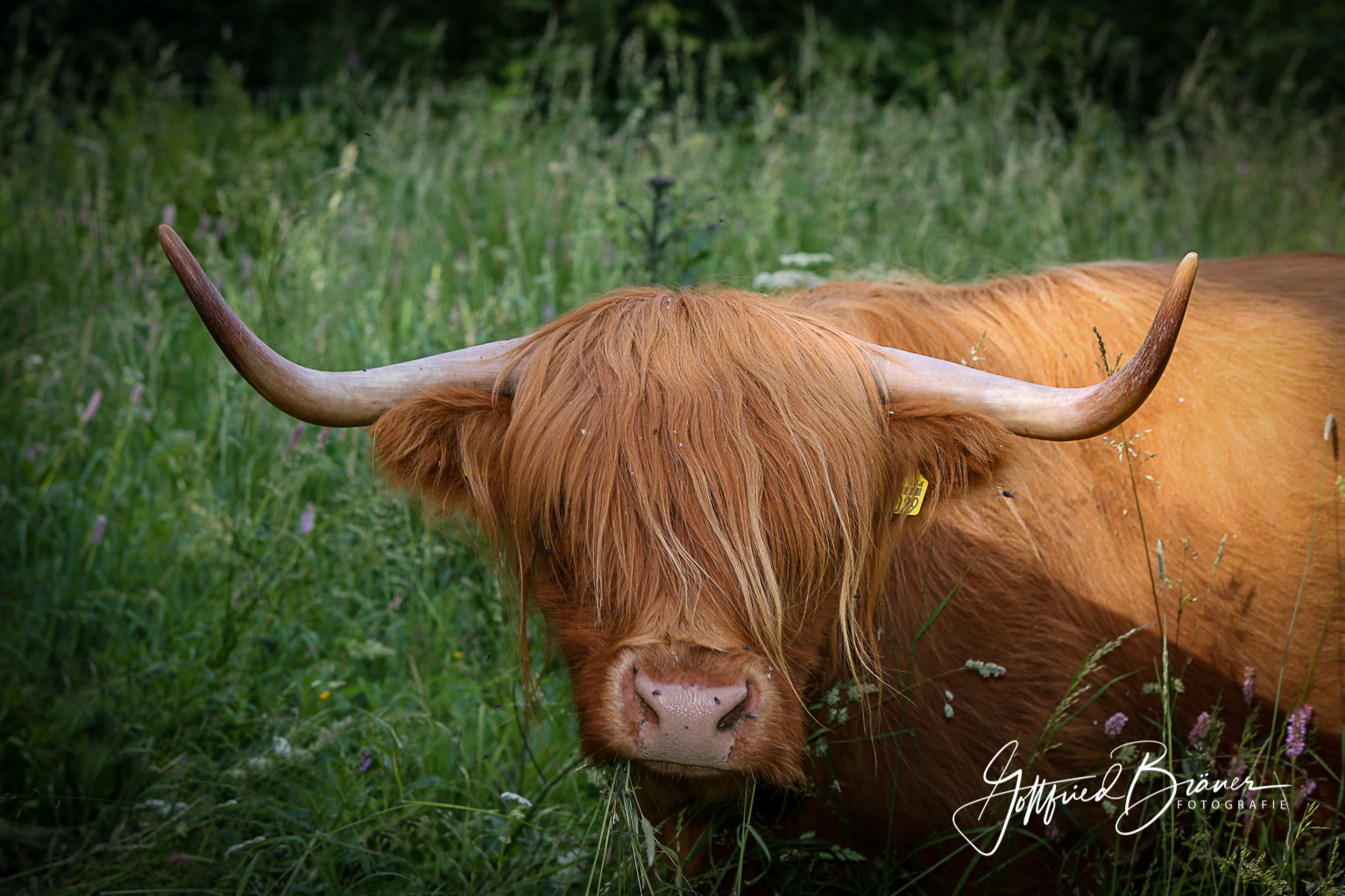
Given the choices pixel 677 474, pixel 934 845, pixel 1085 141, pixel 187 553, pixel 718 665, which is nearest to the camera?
pixel 718 665

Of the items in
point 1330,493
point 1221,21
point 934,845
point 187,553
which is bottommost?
point 934,845

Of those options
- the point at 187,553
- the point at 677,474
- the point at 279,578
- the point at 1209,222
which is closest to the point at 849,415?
the point at 677,474

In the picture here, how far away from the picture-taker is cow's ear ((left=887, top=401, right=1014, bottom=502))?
1781mm

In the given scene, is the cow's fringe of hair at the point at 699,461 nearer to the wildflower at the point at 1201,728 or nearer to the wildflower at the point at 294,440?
the wildflower at the point at 1201,728

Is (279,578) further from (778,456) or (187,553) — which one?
(778,456)

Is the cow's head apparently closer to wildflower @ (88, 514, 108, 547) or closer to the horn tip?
the horn tip

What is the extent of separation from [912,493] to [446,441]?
882 mm

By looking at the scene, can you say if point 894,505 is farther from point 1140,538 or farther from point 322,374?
point 322,374

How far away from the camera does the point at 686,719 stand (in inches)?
60.3

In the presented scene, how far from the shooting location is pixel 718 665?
161 centimetres

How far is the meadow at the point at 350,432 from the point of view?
227 cm

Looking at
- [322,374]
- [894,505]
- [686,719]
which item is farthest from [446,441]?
[894,505]

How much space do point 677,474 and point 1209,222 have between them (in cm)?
528

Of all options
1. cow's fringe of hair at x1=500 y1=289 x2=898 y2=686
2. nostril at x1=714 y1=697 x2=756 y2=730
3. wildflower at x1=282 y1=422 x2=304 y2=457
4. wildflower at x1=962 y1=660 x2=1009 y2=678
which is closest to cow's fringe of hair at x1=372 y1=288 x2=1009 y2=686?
cow's fringe of hair at x1=500 y1=289 x2=898 y2=686
